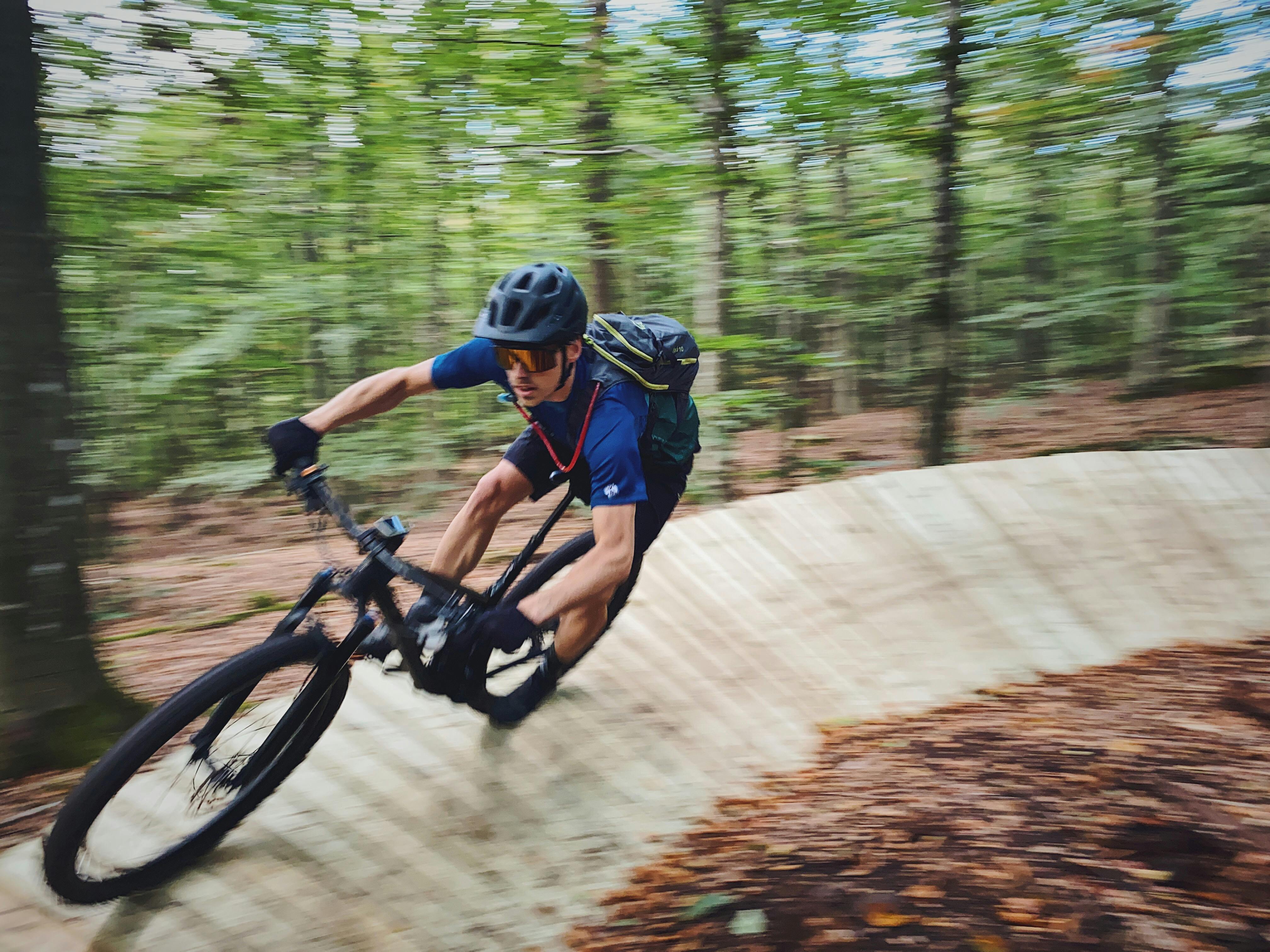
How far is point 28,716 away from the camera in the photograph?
302cm

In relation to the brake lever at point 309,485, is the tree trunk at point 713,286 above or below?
above

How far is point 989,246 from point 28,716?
30.6 feet

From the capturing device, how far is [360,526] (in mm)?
2338

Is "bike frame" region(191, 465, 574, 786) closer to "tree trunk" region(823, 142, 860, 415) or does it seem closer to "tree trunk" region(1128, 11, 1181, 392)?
"tree trunk" region(823, 142, 860, 415)

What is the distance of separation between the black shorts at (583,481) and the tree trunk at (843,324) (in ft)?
11.4

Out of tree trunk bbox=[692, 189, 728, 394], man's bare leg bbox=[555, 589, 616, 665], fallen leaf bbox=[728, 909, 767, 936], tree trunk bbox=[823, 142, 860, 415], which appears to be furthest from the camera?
tree trunk bbox=[823, 142, 860, 415]

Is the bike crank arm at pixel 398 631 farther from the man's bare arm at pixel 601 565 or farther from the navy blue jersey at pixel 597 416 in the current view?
the navy blue jersey at pixel 597 416

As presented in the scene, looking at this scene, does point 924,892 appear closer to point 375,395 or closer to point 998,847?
point 998,847

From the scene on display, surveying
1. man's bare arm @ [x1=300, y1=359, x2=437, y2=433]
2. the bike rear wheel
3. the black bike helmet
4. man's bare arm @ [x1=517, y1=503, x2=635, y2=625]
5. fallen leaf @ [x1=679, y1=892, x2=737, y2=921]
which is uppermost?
the black bike helmet

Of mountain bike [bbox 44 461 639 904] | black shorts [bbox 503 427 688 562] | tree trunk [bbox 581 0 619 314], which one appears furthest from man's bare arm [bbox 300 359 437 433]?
tree trunk [bbox 581 0 619 314]

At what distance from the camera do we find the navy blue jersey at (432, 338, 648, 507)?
8.57ft

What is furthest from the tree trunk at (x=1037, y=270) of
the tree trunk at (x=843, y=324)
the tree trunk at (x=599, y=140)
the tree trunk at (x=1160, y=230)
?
the tree trunk at (x=599, y=140)

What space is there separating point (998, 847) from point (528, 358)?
2218mm

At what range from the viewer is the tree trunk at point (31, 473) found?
2.89 metres
